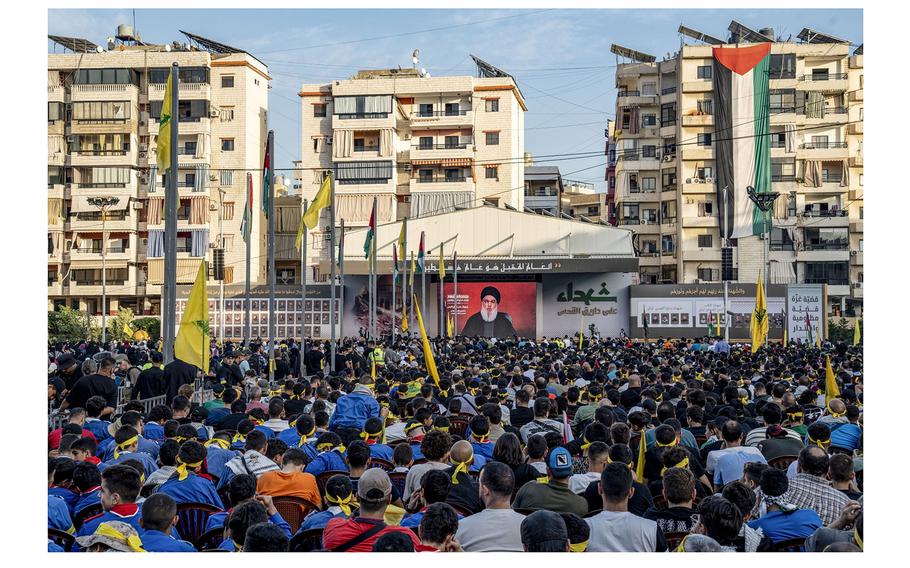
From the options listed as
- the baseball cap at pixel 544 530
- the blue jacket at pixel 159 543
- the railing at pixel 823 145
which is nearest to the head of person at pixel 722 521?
the baseball cap at pixel 544 530

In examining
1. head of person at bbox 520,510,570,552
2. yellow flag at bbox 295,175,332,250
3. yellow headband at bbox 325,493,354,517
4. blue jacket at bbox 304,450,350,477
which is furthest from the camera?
yellow flag at bbox 295,175,332,250

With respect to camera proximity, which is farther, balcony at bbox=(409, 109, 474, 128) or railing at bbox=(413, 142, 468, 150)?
railing at bbox=(413, 142, 468, 150)

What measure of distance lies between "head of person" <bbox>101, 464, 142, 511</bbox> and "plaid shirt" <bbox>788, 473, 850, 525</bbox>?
437 centimetres

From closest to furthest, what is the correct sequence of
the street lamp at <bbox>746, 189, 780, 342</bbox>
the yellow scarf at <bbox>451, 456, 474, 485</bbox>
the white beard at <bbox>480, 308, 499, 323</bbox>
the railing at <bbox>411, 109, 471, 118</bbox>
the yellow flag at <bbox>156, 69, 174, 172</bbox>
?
1. the yellow scarf at <bbox>451, 456, 474, 485</bbox>
2. the yellow flag at <bbox>156, 69, 174, 172</bbox>
3. the white beard at <bbox>480, 308, 499, 323</bbox>
4. the street lamp at <bbox>746, 189, 780, 342</bbox>
5. the railing at <bbox>411, 109, 471, 118</bbox>

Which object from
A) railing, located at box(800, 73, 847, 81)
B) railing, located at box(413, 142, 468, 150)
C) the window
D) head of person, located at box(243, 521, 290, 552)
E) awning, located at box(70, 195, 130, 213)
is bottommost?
head of person, located at box(243, 521, 290, 552)

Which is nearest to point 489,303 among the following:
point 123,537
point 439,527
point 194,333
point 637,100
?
point 637,100

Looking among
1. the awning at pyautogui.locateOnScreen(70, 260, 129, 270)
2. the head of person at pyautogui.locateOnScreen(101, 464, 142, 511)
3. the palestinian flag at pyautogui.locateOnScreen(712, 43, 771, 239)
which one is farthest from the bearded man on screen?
the head of person at pyautogui.locateOnScreen(101, 464, 142, 511)

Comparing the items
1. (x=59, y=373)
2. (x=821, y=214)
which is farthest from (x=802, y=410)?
(x=821, y=214)

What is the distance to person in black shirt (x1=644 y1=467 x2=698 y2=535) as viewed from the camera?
6.20 metres

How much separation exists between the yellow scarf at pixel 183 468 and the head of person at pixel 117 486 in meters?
0.98

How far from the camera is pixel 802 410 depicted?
1169 centimetres

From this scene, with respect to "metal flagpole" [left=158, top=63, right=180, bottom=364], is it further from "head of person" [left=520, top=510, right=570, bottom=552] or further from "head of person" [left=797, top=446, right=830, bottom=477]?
"head of person" [left=520, top=510, right=570, bottom=552]

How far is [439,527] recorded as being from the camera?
511 centimetres

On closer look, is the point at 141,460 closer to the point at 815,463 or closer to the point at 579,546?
the point at 579,546
